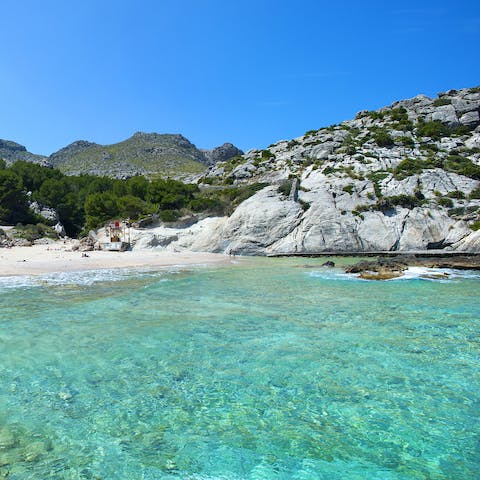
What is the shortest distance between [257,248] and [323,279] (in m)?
21.5

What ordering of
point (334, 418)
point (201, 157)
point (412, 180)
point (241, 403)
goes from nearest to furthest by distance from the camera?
point (334, 418) → point (241, 403) → point (412, 180) → point (201, 157)

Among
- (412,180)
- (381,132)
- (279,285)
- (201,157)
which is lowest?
(279,285)

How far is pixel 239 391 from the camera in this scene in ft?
25.4

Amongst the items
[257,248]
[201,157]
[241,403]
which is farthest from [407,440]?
[201,157]

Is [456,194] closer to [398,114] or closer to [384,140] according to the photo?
[384,140]

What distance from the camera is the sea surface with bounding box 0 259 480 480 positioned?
5.43m

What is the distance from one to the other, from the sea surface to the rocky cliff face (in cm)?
2884

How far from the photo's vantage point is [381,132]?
71062mm

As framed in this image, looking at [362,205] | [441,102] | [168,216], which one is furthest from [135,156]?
[362,205]

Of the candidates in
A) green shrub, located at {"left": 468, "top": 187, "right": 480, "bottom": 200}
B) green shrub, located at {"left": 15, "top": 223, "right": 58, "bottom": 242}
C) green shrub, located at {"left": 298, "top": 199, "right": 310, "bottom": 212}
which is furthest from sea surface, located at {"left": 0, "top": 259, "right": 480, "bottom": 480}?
green shrub, located at {"left": 468, "top": 187, "right": 480, "bottom": 200}

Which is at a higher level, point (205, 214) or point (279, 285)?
point (205, 214)

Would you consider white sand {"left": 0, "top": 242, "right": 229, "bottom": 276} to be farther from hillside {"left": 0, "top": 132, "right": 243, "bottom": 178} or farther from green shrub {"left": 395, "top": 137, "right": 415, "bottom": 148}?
hillside {"left": 0, "top": 132, "right": 243, "bottom": 178}

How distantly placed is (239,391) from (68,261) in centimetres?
2762

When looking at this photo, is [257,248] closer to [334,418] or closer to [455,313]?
[455,313]
